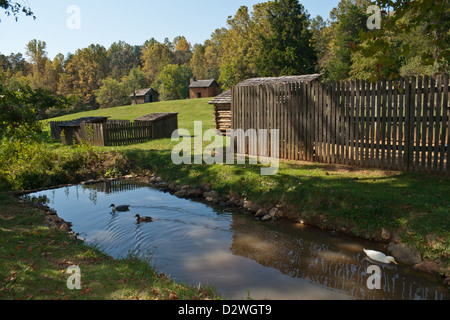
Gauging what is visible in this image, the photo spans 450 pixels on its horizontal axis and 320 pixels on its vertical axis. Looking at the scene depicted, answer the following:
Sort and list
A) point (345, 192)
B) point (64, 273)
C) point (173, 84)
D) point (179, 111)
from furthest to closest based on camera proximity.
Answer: point (173, 84), point (179, 111), point (345, 192), point (64, 273)

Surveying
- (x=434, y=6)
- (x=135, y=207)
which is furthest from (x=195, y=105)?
(x=434, y=6)

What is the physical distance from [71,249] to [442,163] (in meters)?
9.39

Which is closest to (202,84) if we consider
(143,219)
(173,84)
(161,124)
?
(173,84)

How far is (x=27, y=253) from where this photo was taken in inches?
227

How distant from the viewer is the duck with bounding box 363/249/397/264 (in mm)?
6277

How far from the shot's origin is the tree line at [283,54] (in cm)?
736

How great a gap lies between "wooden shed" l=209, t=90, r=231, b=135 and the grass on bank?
1530 cm

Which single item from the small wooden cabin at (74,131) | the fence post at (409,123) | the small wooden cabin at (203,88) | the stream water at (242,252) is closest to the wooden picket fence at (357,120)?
the fence post at (409,123)

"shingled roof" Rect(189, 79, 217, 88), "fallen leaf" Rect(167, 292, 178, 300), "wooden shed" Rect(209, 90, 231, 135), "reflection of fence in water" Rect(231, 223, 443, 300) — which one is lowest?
"reflection of fence in water" Rect(231, 223, 443, 300)

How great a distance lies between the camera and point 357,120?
10.5 meters

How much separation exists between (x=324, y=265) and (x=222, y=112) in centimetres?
1645

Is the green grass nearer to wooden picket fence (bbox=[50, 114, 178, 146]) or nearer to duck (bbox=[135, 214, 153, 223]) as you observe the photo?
duck (bbox=[135, 214, 153, 223])

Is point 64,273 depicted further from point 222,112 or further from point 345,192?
point 222,112

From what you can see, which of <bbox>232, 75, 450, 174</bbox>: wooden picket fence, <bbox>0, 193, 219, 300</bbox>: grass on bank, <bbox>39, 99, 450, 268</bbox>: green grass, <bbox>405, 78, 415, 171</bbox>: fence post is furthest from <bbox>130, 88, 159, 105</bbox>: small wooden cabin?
<bbox>0, 193, 219, 300</bbox>: grass on bank
